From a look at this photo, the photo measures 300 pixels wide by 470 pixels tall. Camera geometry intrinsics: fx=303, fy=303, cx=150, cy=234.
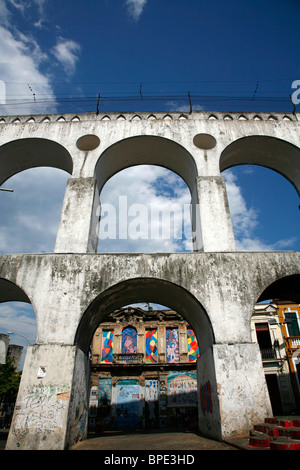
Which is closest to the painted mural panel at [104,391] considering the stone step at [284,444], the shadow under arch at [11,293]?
the shadow under arch at [11,293]

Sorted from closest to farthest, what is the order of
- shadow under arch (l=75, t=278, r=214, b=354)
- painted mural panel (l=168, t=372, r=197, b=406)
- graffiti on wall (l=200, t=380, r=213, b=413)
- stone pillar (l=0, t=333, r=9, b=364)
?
graffiti on wall (l=200, t=380, r=213, b=413)
shadow under arch (l=75, t=278, r=214, b=354)
painted mural panel (l=168, t=372, r=197, b=406)
stone pillar (l=0, t=333, r=9, b=364)

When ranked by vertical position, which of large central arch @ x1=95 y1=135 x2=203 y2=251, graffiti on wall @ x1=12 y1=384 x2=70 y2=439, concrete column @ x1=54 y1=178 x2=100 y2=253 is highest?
large central arch @ x1=95 y1=135 x2=203 y2=251

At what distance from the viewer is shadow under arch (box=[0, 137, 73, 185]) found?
10.9 m

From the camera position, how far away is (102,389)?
2017 cm

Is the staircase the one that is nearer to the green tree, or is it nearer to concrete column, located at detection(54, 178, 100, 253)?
concrete column, located at detection(54, 178, 100, 253)

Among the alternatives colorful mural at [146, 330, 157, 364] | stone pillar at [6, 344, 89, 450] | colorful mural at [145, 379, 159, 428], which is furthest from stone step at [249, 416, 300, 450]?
colorful mural at [146, 330, 157, 364]

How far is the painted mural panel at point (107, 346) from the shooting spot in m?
21.2

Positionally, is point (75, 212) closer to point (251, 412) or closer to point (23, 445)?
point (23, 445)

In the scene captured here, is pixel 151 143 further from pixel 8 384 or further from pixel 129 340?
pixel 8 384

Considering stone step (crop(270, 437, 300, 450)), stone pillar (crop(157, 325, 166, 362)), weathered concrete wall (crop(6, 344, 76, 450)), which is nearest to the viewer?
stone step (crop(270, 437, 300, 450))

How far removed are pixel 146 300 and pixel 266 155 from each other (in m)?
7.13

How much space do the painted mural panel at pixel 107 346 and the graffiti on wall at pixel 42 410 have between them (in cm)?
1560

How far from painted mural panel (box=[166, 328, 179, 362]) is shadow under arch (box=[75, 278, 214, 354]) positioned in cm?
1331
